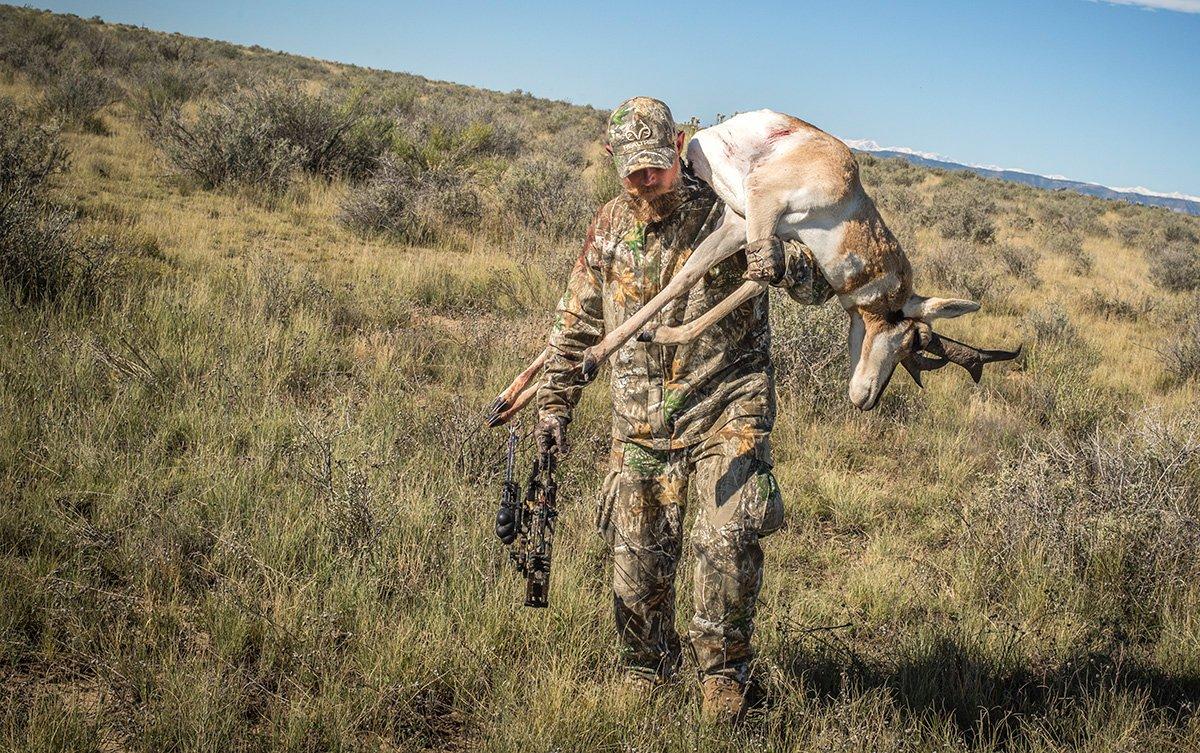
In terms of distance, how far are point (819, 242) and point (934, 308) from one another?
35 cm

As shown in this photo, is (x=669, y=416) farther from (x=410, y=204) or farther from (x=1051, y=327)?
(x=410, y=204)

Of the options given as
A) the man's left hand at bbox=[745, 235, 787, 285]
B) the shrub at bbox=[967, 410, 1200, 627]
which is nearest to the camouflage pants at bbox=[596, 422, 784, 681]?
the man's left hand at bbox=[745, 235, 787, 285]

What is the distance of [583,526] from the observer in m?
3.96

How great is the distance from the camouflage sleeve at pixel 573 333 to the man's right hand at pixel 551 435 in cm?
6

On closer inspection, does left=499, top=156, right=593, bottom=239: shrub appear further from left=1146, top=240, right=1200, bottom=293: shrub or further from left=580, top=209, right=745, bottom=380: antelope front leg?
left=1146, top=240, right=1200, bottom=293: shrub

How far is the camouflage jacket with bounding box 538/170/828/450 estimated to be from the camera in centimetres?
249

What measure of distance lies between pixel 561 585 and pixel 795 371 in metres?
3.55

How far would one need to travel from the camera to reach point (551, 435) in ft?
8.89

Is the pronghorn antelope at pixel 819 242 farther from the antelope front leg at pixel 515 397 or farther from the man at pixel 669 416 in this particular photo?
the antelope front leg at pixel 515 397

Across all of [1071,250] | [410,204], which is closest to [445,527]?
[410,204]

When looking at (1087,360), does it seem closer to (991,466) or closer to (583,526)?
(991,466)

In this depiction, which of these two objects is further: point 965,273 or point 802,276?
point 965,273

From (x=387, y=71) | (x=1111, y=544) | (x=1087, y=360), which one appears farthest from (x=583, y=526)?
(x=387, y=71)

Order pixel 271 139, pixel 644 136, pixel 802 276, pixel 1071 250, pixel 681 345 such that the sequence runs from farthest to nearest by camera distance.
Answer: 1. pixel 1071 250
2. pixel 271 139
3. pixel 681 345
4. pixel 644 136
5. pixel 802 276
